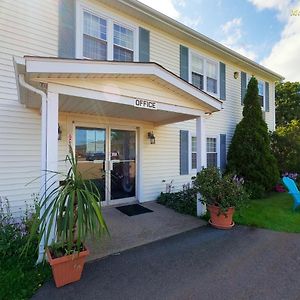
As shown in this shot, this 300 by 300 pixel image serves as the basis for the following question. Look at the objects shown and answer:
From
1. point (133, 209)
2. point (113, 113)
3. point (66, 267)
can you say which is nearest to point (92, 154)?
point (113, 113)

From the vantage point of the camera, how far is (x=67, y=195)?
3111mm

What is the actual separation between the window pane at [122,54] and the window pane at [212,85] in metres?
3.78

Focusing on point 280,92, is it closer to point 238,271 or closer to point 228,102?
point 228,102

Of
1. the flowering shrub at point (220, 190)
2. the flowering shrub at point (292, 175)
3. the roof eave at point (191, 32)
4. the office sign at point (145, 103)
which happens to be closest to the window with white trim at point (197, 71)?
the roof eave at point (191, 32)

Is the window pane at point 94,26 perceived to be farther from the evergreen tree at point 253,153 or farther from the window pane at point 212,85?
the evergreen tree at point 253,153

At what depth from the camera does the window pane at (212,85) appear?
9.51m

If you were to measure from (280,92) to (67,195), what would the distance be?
102 feet

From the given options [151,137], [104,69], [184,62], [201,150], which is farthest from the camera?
[184,62]

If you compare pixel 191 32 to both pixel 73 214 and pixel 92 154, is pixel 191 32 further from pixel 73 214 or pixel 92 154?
pixel 73 214

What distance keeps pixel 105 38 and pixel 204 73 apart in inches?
169

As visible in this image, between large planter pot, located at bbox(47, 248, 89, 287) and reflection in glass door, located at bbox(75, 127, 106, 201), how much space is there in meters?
3.26

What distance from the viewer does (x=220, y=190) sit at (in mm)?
5246

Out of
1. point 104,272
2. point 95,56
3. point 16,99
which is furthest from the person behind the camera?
point 95,56

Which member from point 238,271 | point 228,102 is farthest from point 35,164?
point 228,102
